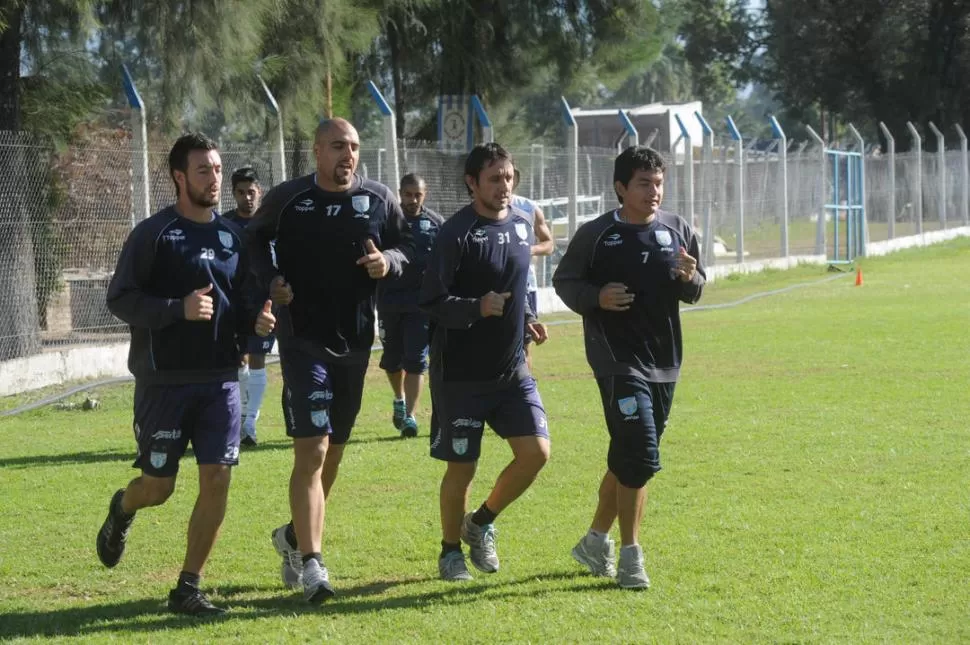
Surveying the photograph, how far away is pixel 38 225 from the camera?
14.6 meters

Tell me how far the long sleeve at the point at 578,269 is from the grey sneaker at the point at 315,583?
1625mm

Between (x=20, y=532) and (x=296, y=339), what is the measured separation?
242 centimetres

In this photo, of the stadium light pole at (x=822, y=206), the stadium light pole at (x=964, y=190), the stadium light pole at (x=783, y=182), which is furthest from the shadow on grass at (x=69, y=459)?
the stadium light pole at (x=964, y=190)

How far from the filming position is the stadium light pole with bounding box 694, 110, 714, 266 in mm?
28312

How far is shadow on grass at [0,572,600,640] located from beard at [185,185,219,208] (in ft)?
5.71

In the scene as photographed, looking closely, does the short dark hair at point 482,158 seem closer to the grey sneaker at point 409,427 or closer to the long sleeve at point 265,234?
the long sleeve at point 265,234

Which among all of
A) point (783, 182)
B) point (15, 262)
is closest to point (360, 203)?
point (15, 262)

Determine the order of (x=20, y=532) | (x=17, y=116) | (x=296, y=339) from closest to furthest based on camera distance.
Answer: (x=296, y=339), (x=20, y=532), (x=17, y=116)

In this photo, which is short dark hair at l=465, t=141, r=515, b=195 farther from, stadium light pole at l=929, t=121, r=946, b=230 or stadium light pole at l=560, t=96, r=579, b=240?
stadium light pole at l=929, t=121, r=946, b=230

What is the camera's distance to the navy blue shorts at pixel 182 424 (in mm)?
6234

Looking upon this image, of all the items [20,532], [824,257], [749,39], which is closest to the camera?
[20,532]

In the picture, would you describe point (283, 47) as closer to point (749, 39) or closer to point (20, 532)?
point (20, 532)

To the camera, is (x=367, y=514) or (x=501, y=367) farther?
(x=367, y=514)

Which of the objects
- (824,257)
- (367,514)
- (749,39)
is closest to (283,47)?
(367,514)
